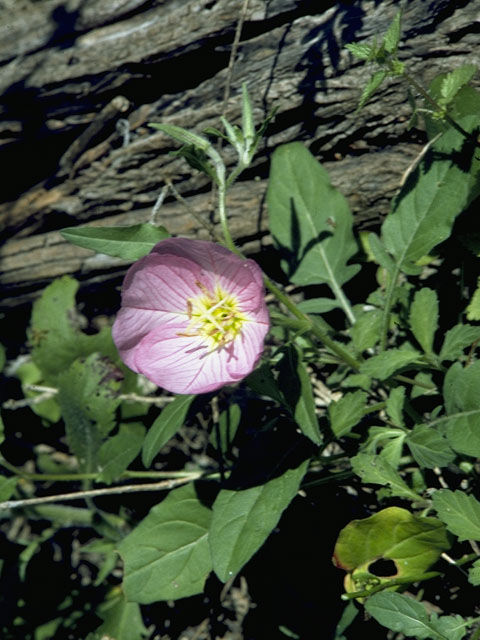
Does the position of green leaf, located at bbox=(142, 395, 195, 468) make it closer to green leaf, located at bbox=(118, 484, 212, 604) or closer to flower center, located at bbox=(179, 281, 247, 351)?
flower center, located at bbox=(179, 281, 247, 351)

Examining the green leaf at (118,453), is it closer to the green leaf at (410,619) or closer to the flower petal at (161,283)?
the flower petal at (161,283)

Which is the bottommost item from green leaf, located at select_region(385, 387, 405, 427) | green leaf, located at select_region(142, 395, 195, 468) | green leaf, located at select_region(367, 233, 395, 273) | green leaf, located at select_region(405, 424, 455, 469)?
green leaf, located at select_region(405, 424, 455, 469)

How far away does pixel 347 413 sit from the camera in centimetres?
179

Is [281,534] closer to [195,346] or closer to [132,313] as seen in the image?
[195,346]

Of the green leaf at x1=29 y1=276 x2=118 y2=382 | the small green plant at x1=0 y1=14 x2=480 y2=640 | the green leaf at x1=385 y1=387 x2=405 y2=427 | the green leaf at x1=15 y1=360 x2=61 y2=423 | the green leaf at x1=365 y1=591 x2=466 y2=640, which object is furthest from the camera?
the green leaf at x1=15 y1=360 x2=61 y2=423

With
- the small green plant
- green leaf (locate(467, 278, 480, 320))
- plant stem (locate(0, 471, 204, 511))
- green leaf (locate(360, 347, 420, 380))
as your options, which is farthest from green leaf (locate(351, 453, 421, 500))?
plant stem (locate(0, 471, 204, 511))

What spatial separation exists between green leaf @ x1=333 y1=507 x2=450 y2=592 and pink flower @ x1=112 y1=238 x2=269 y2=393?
562 mm

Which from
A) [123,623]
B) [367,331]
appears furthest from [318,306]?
[123,623]

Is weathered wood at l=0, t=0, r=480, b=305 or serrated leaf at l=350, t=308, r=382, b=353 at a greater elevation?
weathered wood at l=0, t=0, r=480, b=305

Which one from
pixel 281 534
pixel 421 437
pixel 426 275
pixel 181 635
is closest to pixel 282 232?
pixel 426 275

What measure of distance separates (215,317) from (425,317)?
0.65 metres

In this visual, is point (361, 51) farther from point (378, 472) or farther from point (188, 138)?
point (378, 472)

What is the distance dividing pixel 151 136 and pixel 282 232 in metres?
0.68

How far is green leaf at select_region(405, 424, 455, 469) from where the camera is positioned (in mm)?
1651
